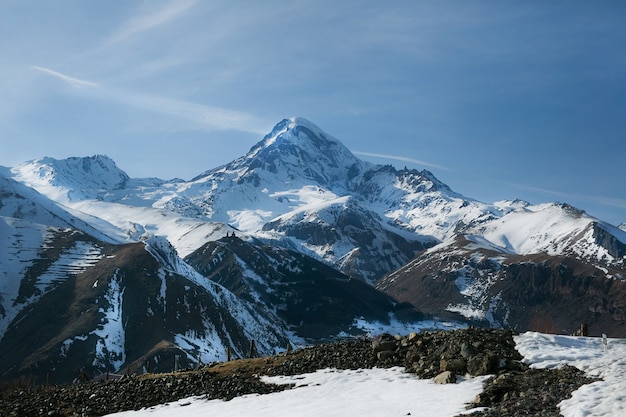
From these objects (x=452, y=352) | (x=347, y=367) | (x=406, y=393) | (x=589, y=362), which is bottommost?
(x=406, y=393)

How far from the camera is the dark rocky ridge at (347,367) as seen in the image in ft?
103

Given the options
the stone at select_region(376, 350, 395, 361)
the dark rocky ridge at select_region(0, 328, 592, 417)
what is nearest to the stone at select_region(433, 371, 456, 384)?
the dark rocky ridge at select_region(0, 328, 592, 417)

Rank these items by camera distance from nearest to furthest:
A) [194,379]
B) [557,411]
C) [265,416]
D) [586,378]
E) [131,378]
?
[557,411] → [586,378] → [265,416] → [194,379] → [131,378]

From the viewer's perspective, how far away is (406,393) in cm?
3406

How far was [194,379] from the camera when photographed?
151 ft

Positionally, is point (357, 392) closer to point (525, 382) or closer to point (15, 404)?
point (525, 382)

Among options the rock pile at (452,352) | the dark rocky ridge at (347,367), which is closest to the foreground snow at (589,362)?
the dark rocky ridge at (347,367)

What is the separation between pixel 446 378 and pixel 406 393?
2.53 metres

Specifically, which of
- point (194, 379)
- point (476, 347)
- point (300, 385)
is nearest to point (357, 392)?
point (300, 385)

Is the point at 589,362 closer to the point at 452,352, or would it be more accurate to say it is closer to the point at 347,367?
the point at 452,352

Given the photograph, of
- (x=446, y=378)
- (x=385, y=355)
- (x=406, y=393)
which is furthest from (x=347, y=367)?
(x=446, y=378)

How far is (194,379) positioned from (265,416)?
13351mm

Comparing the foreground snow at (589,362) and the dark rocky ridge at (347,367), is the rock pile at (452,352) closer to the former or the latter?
the dark rocky ridge at (347,367)

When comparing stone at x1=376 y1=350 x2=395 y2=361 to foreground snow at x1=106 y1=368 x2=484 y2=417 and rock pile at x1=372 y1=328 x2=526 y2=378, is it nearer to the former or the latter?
rock pile at x1=372 y1=328 x2=526 y2=378
